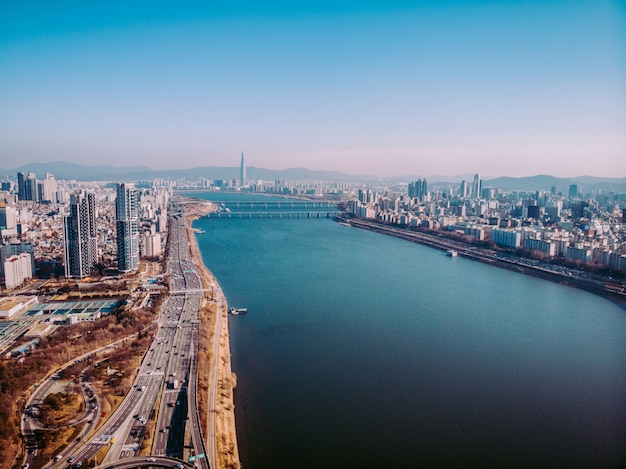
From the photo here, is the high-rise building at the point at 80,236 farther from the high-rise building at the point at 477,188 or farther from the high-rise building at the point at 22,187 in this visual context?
the high-rise building at the point at 477,188

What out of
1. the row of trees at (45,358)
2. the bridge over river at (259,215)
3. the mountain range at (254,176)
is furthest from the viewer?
the mountain range at (254,176)

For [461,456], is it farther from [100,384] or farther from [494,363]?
[100,384]

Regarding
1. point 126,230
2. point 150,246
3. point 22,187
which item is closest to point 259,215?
point 22,187

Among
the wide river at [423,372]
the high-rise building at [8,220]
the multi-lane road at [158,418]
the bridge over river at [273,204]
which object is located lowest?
the wide river at [423,372]

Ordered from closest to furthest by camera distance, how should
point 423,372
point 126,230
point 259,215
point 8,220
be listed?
point 423,372
point 126,230
point 8,220
point 259,215

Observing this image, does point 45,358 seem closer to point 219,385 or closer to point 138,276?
point 219,385

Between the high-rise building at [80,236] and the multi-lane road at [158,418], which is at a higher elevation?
the high-rise building at [80,236]

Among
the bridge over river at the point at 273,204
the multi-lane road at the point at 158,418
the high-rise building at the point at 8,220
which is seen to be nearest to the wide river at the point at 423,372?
the multi-lane road at the point at 158,418
